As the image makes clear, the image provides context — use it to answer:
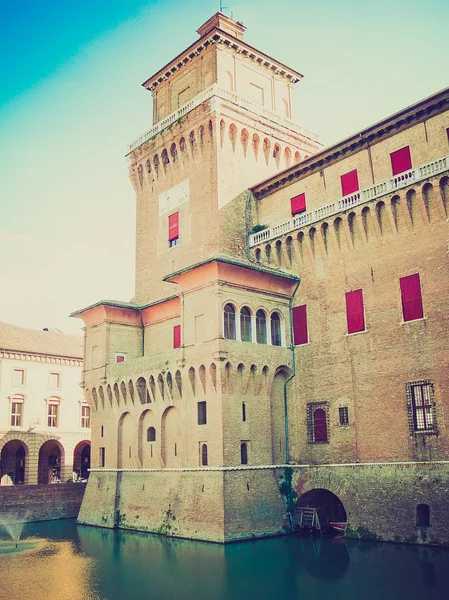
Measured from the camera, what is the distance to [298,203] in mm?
34656

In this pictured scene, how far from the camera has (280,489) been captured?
31141mm

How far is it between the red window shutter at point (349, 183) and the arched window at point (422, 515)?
1594cm

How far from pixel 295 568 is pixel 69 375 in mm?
37781

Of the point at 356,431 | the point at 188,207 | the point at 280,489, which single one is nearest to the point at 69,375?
the point at 188,207

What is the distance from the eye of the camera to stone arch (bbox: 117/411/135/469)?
3638 centimetres

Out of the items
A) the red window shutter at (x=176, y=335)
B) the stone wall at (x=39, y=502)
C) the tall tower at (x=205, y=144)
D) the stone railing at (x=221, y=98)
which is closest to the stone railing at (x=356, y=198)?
the tall tower at (x=205, y=144)

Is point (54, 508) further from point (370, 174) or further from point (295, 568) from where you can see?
point (370, 174)

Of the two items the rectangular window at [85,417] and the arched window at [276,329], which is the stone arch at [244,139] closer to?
the arched window at [276,329]

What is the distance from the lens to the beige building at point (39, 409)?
5144cm

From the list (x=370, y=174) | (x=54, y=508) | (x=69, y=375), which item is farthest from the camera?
(x=69, y=375)

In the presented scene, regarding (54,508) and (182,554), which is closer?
(182,554)

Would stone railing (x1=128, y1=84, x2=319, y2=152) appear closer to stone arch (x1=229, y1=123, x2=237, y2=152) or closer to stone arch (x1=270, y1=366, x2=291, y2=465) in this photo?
stone arch (x1=229, y1=123, x2=237, y2=152)

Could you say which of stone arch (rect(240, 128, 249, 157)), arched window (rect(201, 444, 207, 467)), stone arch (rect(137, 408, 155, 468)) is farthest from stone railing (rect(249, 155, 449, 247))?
arched window (rect(201, 444, 207, 467))

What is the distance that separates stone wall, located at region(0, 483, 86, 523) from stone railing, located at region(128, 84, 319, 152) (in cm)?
2450
